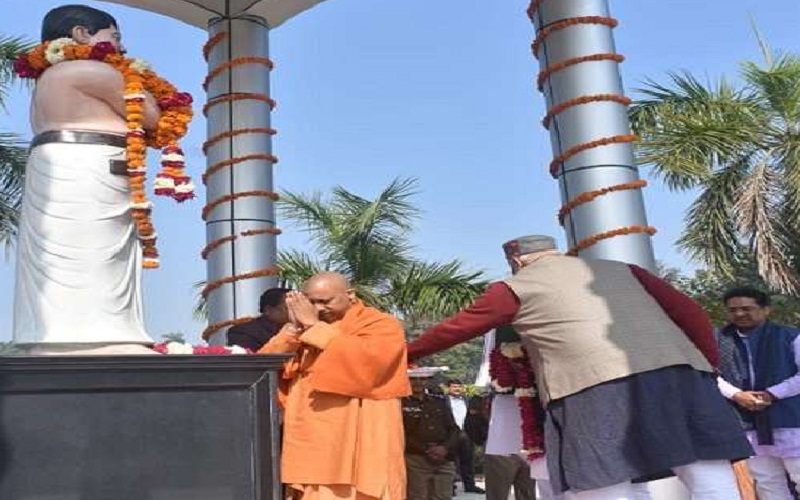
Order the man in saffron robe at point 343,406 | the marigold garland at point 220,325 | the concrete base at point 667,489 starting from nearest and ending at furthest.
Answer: the man in saffron robe at point 343,406, the concrete base at point 667,489, the marigold garland at point 220,325

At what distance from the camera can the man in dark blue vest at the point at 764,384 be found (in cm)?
453

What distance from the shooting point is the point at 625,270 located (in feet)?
10.4

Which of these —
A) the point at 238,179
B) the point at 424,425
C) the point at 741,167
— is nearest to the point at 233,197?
the point at 238,179

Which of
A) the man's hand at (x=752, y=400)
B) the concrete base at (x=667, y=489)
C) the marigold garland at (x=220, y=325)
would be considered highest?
the marigold garland at (x=220, y=325)

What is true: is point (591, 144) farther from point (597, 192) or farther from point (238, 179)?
point (238, 179)

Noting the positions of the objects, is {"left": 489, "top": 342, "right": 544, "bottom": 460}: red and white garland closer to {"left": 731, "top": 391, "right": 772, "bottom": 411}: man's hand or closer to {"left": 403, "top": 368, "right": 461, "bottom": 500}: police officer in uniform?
{"left": 731, "top": 391, "right": 772, "bottom": 411}: man's hand

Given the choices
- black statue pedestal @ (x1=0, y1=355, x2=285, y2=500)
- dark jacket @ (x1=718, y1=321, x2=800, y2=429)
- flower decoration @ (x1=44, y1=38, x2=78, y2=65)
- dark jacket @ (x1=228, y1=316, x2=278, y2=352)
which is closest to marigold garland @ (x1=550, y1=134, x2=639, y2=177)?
dark jacket @ (x1=718, y1=321, x2=800, y2=429)

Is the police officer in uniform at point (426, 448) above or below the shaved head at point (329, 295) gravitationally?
below

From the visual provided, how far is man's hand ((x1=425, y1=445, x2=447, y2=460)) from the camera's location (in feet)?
23.1

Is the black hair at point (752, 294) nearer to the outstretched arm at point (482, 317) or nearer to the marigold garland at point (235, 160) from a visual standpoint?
the outstretched arm at point (482, 317)

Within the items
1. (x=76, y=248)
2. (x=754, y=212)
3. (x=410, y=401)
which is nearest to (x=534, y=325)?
(x=76, y=248)

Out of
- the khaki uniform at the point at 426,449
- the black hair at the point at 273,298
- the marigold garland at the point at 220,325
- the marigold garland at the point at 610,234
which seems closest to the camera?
the black hair at the point at 273,298

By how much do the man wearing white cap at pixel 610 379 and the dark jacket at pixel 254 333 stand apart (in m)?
1.78

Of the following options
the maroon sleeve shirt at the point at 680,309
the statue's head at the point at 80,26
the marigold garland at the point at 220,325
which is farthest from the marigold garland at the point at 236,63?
the maroon sleeve shirt at the point at 680,309
